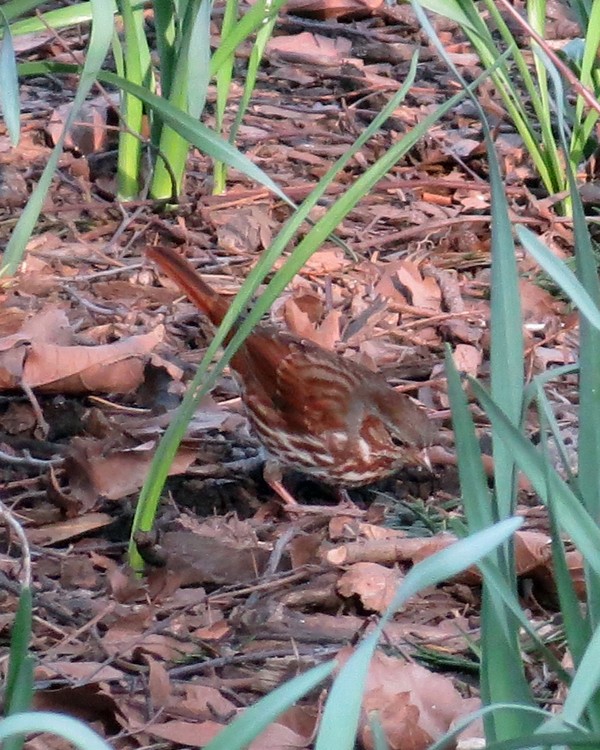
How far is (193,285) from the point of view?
3967 mm

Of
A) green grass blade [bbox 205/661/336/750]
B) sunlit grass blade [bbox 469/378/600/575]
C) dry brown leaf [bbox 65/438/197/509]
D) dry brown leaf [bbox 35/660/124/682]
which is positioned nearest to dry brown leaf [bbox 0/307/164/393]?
dry brown leaf [bbox 65/438/197/509]

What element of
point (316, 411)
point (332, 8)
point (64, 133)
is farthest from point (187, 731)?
point (332, 8)

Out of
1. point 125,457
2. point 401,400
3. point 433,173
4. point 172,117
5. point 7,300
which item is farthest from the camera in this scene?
point 433,173

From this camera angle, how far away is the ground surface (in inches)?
110

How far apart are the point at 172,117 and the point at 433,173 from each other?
2974mm

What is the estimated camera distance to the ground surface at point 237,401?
2787mm

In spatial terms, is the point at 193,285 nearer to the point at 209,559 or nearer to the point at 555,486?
the point at 209,559

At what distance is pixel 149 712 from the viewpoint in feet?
8.51

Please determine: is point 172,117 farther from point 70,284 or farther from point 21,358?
point 70,284

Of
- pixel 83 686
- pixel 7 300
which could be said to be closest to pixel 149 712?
pixel 83 686

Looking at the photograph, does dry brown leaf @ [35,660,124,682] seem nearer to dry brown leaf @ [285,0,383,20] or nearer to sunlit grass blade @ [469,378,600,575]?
sunlit grass blade @ [469,378,600,575]

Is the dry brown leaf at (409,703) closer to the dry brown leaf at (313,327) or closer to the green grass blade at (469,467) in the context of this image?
the green grass blade at (469,467)

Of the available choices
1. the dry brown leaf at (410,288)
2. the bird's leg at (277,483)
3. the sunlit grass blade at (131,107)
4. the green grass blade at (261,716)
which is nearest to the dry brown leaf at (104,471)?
the bird's leg at (277,483)

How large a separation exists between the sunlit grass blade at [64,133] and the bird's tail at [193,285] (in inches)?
49.5
